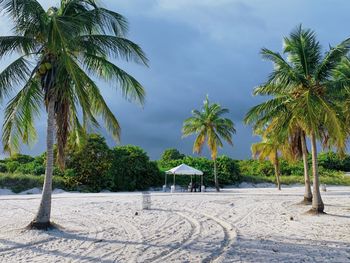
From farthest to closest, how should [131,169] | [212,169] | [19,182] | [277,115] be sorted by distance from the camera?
1. [212,169]
2. [131,169]
3. [19,182]
4. [277,115]

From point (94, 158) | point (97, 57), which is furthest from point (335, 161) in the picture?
point (97, 57)

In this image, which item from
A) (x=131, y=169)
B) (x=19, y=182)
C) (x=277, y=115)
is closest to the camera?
(x=277, y=115)

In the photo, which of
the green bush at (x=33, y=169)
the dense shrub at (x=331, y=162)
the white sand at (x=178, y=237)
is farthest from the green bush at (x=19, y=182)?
the dense shrub at (x=331, y=162)

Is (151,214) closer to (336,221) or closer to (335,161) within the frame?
(336,221)

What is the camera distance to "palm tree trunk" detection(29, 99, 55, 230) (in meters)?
11.0

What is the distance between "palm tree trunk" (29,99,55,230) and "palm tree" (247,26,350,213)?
839 cm

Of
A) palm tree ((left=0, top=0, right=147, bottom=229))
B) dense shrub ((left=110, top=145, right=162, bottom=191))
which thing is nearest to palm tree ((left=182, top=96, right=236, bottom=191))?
dense shrub ((left=110, top=145, right=162, bottom=191))

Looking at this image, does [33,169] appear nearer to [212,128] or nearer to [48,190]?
[212,128]

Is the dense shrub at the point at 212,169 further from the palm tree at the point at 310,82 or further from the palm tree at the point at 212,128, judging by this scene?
the palm tree at the point at 310,82

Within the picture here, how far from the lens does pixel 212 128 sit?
34.0m

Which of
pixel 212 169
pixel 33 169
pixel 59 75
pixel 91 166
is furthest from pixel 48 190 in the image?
pixel 212 169

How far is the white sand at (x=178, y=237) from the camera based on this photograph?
8.15m

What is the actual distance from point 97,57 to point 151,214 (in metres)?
6.83

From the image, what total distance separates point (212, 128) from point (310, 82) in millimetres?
19335
